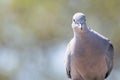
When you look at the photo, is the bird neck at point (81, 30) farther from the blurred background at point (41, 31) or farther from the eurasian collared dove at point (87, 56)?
the blurred background at point (41, 31)

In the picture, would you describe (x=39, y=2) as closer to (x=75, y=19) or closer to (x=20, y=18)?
(x=20, y=18)

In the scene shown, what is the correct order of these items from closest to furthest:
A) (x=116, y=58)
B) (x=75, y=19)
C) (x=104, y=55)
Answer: (x=75, y=19) → (x=104, y=55) → (x=116, y=58)

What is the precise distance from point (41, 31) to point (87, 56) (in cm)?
826

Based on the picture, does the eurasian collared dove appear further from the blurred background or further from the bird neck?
the blurred background

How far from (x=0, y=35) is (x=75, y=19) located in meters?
9.14

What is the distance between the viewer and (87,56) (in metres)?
5.79

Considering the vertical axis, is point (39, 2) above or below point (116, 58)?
above

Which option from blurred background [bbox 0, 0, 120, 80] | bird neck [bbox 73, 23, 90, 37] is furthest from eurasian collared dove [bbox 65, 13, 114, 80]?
blurred background [bbox 0, 0, 120, 80]

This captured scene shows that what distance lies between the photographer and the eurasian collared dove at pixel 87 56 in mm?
5730

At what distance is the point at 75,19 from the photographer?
550 centimetres

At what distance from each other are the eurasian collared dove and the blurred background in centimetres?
683

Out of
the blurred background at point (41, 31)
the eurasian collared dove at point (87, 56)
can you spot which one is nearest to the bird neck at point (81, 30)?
the eurasian collared dove at point (87, 56)

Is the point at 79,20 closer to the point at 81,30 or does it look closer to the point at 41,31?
the point at 81,30

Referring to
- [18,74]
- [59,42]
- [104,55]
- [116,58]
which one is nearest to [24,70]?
[18,74]
